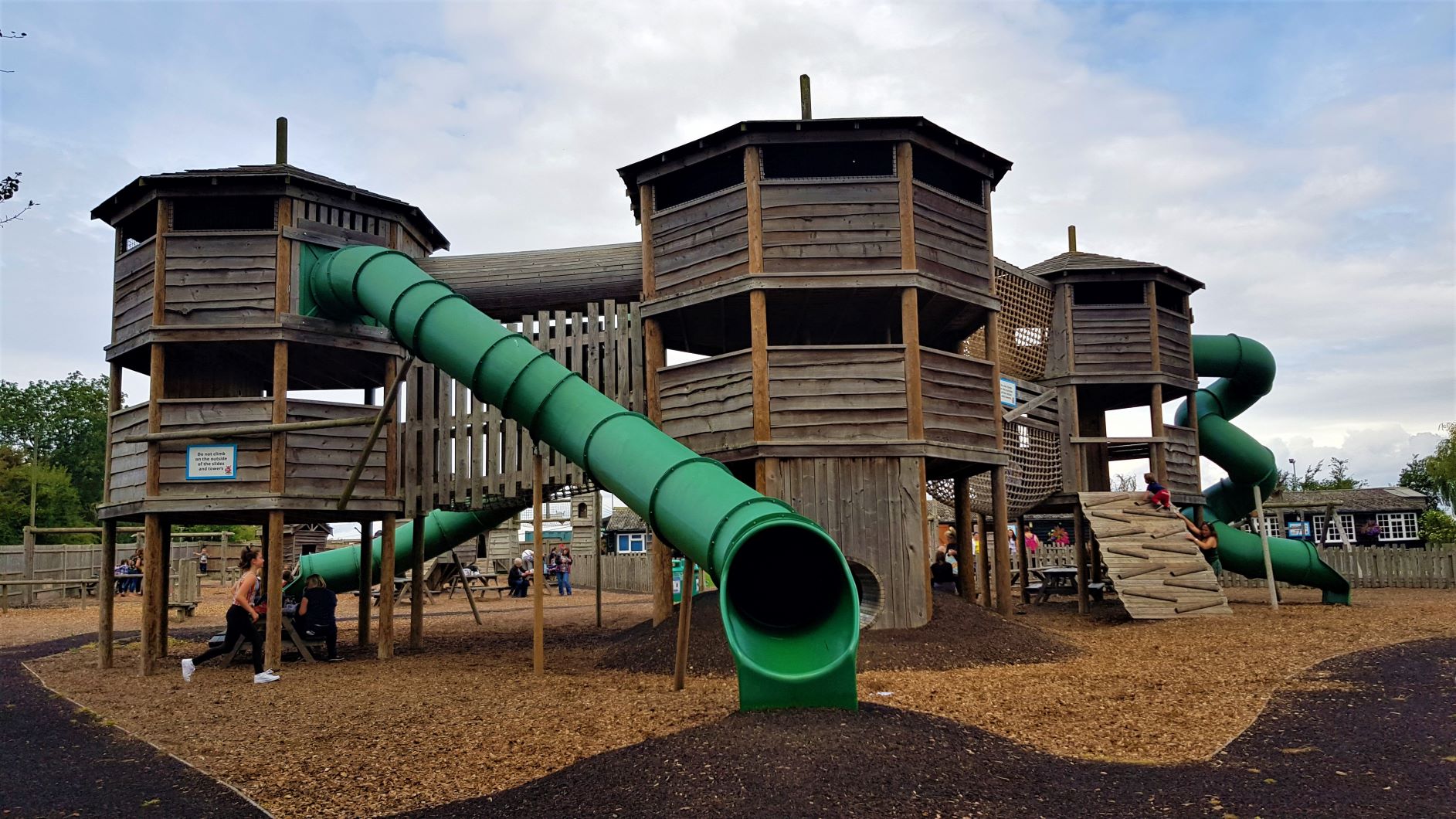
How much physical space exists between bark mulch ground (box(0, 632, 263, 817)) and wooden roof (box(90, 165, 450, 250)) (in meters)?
6.68

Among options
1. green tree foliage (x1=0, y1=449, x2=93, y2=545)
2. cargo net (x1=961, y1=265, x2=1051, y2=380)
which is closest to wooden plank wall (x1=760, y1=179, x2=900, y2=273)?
cargo net (x1=961, y1=265, x2=1051, y2=380)

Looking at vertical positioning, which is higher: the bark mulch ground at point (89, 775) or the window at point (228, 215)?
the window at point (228, 215)

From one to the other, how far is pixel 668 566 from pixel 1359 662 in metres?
7.80

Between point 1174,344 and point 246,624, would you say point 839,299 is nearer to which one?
point 1174,344

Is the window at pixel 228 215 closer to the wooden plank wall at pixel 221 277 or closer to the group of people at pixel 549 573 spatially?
the wooden plank wall at pixel 221 277

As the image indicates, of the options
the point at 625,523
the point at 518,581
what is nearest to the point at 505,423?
the point at 518,581

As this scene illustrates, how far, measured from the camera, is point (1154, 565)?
1602 centimetres

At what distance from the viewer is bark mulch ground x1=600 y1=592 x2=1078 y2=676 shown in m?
11.2

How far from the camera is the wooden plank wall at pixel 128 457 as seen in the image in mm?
13719

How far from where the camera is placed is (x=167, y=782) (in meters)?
7.06

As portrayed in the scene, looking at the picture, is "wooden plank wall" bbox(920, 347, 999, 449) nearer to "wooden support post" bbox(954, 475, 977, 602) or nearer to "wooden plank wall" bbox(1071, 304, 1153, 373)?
"wooden support post" bbox(954, 475, 977, 602)

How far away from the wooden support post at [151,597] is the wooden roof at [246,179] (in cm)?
430

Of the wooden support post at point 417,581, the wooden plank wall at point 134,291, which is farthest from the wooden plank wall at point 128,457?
the wooden support post at point 417,581

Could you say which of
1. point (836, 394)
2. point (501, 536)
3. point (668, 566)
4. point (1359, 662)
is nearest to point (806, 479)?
point (836, 394)
